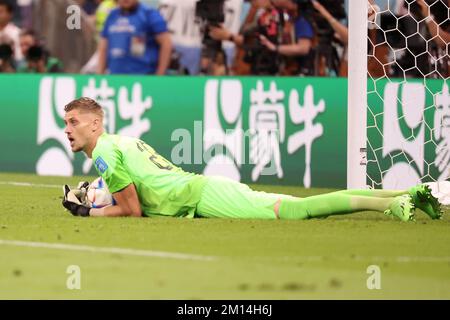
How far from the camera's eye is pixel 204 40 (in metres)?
15.3

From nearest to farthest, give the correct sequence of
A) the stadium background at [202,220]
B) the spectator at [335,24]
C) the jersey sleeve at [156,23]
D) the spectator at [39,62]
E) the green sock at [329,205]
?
the stadium background at [202,220]
the green sock at [329,205]
the spectator at [335,24]
the jersey sleeve at [156,23]
the spectator at [39,62]

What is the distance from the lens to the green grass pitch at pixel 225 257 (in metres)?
6.61

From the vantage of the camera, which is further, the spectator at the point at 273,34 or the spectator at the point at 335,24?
the spectator at the point at 273,34

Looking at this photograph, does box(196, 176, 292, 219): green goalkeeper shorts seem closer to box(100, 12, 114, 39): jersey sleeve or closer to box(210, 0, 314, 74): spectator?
box(210, 0, 314, 74): spectator

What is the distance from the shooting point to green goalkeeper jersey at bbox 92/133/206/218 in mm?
9742

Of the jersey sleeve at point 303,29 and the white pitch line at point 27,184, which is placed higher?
the jersey sleeve at point 303,29

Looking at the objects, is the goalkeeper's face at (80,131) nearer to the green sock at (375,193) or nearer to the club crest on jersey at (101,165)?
the club crest on jersey at (101,165)

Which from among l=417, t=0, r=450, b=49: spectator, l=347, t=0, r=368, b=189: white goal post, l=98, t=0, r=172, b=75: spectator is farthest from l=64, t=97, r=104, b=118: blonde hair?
l=98, t=0, r=172, b=75: spectator

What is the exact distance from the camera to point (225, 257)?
25.7 ft

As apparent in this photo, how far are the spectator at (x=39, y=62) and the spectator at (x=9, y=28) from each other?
17 centimetres

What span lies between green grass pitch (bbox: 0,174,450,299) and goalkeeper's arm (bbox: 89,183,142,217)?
9cm

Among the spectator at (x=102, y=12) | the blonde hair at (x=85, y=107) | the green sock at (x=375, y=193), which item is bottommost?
the green sock at (x=375, y=193)

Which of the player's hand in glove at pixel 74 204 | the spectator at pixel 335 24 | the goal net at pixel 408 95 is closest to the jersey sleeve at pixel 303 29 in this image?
the spectator at pixel 335 24
